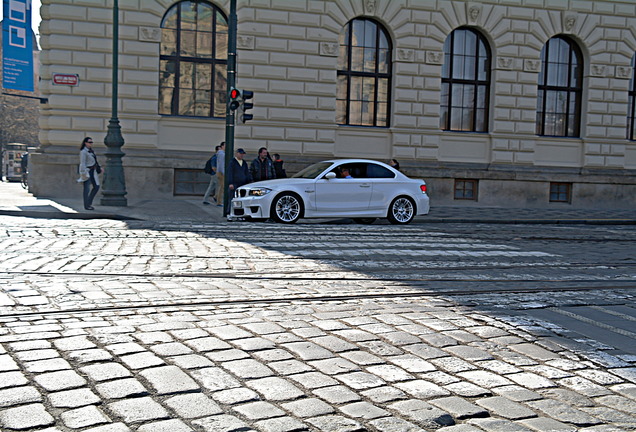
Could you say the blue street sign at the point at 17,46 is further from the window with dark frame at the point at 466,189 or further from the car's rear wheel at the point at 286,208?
the window with dark frame at the point at 466,189

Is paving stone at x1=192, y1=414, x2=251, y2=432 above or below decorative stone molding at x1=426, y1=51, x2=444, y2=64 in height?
below

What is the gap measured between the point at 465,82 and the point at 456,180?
10.6 ft

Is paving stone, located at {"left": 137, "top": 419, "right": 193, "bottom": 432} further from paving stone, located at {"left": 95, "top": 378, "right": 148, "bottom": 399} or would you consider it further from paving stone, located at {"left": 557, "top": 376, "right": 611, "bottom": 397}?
paving stone, located at {"left": 557, "top": 376, "right": 611, "bottom": 397}

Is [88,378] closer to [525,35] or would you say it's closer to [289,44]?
[289,44]

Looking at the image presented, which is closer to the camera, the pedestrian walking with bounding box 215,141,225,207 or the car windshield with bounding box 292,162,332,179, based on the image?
the car windshield with bounding box 292,162,332,179

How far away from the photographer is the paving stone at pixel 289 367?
14.9ft

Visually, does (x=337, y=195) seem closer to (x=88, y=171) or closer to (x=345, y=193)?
(x=345, y=193)

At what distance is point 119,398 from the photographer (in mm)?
3959

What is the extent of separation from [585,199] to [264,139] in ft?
37.0

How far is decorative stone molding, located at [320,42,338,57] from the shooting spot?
24359 mm

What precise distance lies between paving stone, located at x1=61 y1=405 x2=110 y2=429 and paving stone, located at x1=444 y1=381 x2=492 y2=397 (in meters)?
1.80

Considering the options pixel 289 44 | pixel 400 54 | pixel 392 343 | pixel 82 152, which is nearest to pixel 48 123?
pixel 82 152

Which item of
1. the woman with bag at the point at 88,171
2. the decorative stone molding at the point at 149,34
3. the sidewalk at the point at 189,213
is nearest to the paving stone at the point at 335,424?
the sidewalk at the point at 189,213

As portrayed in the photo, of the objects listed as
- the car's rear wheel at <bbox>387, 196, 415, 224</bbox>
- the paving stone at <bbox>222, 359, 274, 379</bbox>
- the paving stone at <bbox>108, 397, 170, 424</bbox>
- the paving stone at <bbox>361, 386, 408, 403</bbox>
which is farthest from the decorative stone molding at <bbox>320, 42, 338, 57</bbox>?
the paving stone at <bbox>108, 397, 170, 424</bbox>
